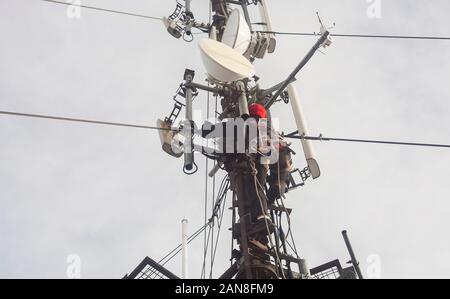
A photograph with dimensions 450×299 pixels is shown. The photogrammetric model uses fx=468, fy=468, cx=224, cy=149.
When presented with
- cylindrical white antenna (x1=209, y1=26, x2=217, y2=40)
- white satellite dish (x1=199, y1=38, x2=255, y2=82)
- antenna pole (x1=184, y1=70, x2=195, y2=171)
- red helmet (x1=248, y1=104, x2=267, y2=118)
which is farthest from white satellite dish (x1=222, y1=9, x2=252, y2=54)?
red helmet (x1=248, y1=104, x2=267, y2=118)

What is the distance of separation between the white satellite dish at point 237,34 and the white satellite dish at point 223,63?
1484mm

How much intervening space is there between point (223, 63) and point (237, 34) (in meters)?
2.23

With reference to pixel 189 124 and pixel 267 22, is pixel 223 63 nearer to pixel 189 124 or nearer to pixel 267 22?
pixel 189 124

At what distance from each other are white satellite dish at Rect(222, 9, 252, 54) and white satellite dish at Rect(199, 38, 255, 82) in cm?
148

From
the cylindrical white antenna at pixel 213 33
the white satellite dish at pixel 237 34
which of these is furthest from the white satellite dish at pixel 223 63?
the cylindrical white antenna at pixel 213 33

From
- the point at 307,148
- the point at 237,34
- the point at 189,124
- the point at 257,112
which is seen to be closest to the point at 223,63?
the point at 257,112

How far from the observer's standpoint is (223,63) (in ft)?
34.1
